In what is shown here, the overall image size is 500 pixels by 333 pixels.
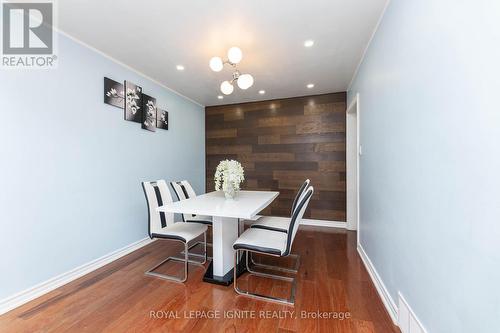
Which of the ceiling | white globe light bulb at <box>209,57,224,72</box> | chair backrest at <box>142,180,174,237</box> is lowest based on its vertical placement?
chair backrest at <box>142,180,174,237</box>

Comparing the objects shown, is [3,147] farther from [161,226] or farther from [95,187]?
[161,226]

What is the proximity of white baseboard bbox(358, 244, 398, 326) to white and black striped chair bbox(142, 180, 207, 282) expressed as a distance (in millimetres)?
1831

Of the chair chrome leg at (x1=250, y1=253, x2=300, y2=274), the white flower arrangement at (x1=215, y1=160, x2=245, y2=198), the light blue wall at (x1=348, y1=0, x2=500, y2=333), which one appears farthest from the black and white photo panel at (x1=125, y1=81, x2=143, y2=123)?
the light blue wall at (x1=348, y1=0, x2=500, y2=333)

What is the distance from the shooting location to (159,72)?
10.1 ft

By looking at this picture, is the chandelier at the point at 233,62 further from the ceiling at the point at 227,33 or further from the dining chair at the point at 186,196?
the dining chair at the point at 186,196

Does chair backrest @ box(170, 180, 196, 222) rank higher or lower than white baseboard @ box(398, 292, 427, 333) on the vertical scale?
higher

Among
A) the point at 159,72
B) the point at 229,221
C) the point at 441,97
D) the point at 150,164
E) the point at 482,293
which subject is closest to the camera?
the point at 482,293

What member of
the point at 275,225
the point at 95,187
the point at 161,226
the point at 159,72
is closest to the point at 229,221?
the point at 275,225

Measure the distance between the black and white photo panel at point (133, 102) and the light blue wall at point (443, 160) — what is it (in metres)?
3.07

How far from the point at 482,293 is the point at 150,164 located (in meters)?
3.58

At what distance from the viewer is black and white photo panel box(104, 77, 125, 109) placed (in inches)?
102

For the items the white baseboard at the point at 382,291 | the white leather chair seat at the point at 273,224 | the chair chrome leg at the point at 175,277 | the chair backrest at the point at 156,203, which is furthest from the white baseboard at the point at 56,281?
the white baseboard at the point at 382,291

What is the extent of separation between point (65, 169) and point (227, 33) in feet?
7.20

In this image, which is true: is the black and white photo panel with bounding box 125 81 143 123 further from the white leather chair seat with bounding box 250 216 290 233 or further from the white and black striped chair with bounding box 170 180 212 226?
the white leather chair seat with bounding box 250 216 290 233
